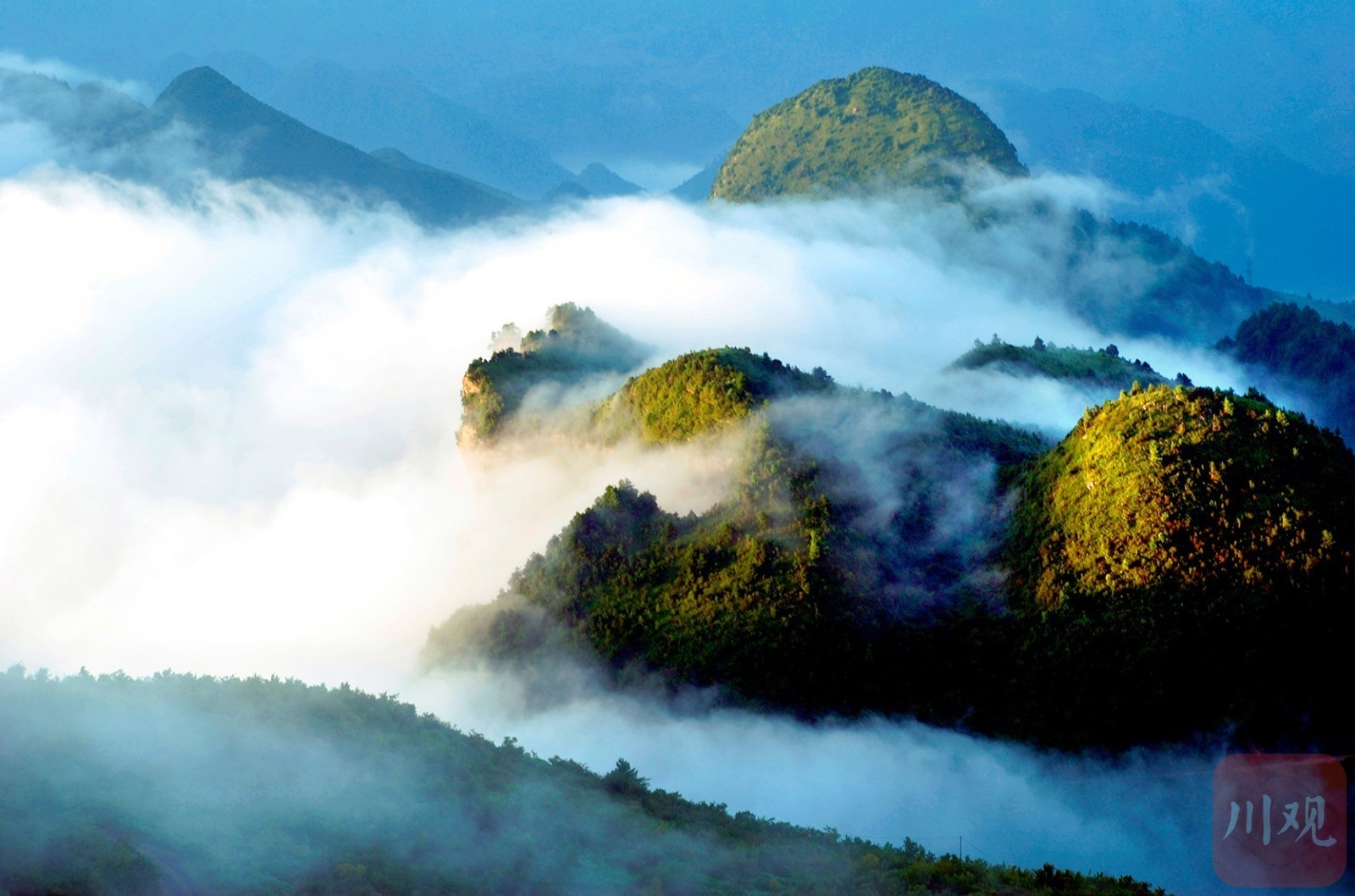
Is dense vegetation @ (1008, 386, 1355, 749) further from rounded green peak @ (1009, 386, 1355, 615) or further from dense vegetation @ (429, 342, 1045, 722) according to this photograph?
dense vegetation @ (429, 342, 1045, 722)

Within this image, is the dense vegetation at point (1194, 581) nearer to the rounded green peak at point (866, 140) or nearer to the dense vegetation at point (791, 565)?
the dense vegetation at point (791, 565)

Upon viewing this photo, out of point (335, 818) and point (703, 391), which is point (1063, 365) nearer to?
point (703, 391)

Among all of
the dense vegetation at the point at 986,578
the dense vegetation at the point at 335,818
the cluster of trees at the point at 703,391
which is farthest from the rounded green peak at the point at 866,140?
the dense vegetation at the point at 335,818

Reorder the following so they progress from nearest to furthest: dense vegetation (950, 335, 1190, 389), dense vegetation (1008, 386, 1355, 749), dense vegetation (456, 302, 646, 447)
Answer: dense vegetation (1008, 386, 1355, 749), dense vegetation (456, 302, 646, 447), dense vegetation (950, 335, 1190, 389)

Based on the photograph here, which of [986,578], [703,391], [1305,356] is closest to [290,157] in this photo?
[1305,356]

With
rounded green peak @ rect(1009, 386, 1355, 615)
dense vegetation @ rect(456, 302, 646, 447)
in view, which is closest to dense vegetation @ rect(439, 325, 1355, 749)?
rounded green peak @ rect(1009, 386, 1355, 615)
